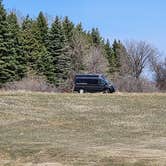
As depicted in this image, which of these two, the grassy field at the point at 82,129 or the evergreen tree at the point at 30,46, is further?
the evergreen tree at the point at 30,46

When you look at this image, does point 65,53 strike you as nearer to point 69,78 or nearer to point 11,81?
point 69,78

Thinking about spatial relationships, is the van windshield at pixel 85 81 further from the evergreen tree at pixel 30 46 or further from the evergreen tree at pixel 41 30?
the evergreen tree at pixel 41 30

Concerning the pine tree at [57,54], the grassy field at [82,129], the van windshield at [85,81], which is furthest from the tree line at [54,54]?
the grassy field at [82,129]

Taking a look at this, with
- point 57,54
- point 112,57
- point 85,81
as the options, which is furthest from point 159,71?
point 85,81

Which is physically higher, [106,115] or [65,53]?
[65,53]

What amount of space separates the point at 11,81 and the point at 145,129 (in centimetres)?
4289

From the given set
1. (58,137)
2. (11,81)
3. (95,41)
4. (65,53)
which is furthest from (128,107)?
(95,41)

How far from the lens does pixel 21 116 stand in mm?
23719

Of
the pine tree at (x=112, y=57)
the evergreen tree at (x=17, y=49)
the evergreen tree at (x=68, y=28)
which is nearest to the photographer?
the evergreen tree at (x=17, y=49)

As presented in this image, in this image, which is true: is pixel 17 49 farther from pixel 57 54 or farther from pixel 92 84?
pixel 92 84

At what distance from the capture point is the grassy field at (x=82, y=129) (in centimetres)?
1444

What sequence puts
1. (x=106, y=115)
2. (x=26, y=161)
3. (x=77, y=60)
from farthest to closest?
(x=77, y=60) → (x=106, y=115) → (x=26, y=161)

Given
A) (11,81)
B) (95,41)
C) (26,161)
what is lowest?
(26,161)

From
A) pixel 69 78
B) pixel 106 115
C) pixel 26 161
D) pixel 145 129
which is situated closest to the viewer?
pixel 26 161
